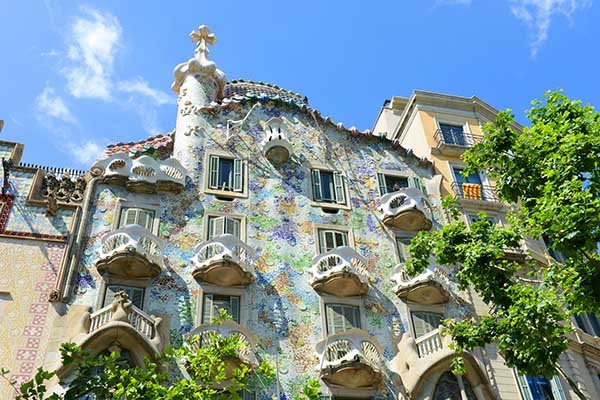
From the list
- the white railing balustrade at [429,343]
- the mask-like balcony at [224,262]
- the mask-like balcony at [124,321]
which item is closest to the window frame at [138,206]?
the mask-like balcony at [224,262]

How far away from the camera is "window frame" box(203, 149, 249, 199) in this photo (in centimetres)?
2122

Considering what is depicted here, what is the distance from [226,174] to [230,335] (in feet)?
23.6

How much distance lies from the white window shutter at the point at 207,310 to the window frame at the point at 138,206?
289 cm

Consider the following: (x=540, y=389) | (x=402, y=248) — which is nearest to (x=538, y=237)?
(x=540, y=389)

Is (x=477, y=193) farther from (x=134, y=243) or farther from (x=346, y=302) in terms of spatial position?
(x=134, y=243)

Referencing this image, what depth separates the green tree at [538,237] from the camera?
41.9ft

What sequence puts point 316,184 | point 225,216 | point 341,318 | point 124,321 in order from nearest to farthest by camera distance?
point 124,321, point 341,318, point 225,216, point 316,184

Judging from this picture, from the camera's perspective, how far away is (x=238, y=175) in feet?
72.3

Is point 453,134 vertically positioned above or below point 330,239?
above

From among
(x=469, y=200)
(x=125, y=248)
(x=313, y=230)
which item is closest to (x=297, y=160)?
(x=313, y=230)

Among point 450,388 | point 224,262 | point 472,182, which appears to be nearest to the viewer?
point 450,388

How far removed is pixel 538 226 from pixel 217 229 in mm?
10389

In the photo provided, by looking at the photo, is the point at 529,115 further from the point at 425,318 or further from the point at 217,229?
the point at 217,229

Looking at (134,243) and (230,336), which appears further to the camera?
(134,243)
